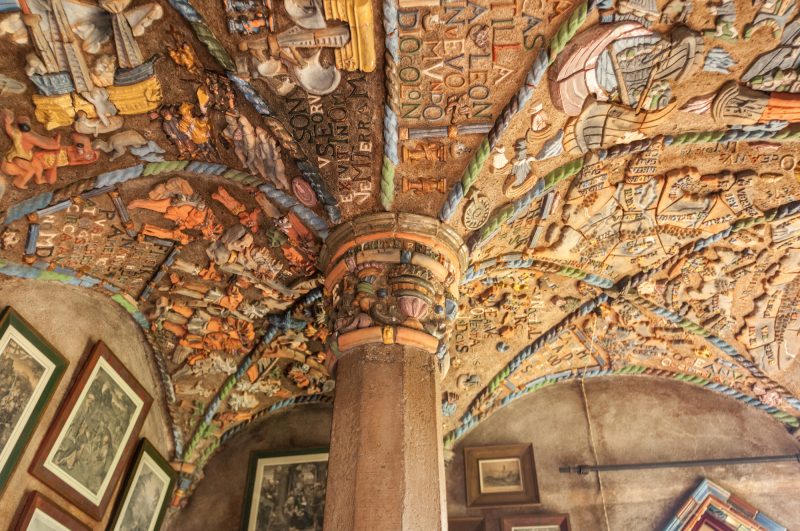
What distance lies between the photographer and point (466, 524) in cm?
589

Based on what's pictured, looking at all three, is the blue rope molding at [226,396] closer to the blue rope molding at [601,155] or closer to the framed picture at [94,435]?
the framed picture at [94,435]

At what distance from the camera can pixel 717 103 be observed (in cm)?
409

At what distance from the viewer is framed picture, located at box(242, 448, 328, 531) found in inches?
232

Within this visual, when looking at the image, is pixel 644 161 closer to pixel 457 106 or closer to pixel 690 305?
pixel 457 106

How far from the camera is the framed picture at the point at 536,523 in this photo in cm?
573

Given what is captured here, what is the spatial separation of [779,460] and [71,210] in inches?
230

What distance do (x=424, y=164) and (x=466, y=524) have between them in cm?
336

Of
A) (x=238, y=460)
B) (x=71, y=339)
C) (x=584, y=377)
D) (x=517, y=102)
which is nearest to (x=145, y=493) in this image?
(x=238, y=460)

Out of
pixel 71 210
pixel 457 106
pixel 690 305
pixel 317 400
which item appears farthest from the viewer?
pixel 317 400

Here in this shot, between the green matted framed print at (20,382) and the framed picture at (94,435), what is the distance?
0.21m

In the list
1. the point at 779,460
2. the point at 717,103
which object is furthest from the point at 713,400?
the point at 717,103

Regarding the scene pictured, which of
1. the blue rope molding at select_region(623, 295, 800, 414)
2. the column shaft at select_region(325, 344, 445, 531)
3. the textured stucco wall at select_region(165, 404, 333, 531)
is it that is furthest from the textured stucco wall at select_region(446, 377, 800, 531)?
A: the column shaft at select_region(325, 344, 445, 531)

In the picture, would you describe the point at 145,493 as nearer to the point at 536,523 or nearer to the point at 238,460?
the point at 238,460

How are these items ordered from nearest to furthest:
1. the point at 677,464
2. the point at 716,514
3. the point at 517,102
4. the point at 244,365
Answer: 1. the point at 517,102
2. the point at 716,514
3. the point at 677,464
4. the point at 244,365
